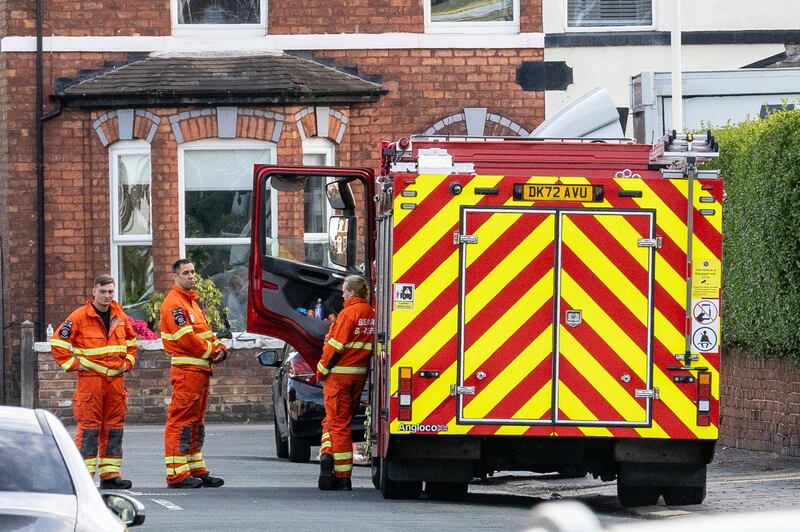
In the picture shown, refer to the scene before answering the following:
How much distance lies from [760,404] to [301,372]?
13.4ft

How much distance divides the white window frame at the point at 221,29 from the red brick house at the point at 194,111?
0.03m

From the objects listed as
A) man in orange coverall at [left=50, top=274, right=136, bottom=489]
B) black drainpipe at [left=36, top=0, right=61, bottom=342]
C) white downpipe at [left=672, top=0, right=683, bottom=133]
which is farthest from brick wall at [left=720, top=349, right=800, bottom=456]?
black drainpipe at [left=36, top=0, right=61, bottom=342]

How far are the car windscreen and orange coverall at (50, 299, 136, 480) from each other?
6539 millimetres

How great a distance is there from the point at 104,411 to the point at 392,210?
319cm

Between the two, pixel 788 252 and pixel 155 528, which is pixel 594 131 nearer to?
pixel 788 252

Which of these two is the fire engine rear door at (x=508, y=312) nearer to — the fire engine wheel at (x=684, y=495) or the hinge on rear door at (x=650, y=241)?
the hinge on rear door at (x=650, y=241)

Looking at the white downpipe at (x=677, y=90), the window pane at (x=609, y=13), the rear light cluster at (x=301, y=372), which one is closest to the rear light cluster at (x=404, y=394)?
the rear light cluster at (x=301, y=372)

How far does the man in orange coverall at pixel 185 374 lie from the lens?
42.5 ft

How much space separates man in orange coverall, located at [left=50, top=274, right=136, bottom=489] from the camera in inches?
508

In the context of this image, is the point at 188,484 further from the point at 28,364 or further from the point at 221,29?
the point at 221,29

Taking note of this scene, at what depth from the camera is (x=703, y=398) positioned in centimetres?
1105

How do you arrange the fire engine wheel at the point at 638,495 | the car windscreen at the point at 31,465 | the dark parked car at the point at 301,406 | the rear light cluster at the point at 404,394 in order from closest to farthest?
the car windscreen at the point at 31,465 → the rear light cluster at the point at 404,394 → the fire engine wheel at the point at 638,495 → the dark parked car at the point at 301,406

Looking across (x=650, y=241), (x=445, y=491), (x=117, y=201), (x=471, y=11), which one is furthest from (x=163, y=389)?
(x=650, y=241)

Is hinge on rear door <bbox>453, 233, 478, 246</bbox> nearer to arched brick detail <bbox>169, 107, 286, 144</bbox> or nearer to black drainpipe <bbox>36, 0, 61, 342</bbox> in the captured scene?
arched brick detail <bbox>169, 107, 286, 144</bbox>
